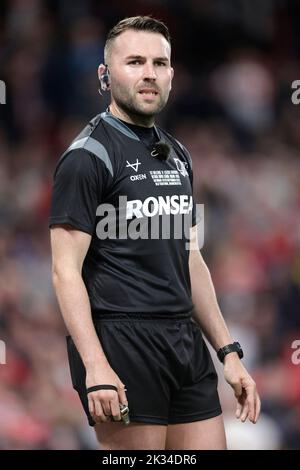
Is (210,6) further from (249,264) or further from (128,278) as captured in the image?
(128,278)

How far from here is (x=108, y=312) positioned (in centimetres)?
298

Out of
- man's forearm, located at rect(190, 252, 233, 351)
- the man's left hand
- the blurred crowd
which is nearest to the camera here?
the man's left hand

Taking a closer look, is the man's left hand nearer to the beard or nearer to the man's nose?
the beard

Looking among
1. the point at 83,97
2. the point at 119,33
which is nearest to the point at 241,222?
the point at 83,97

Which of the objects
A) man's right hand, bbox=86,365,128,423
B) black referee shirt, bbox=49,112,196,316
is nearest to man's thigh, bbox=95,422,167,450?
man's right hand, bbox=86,365,128,423

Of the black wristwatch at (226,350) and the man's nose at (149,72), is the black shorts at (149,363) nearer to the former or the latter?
the black wristwatch at (226,350)

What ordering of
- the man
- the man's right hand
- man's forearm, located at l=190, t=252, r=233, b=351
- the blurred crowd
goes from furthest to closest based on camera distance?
the blurred crowd → man's forearm, located at l=190, t=252, r=233, b=351 → the man → the man's right hand

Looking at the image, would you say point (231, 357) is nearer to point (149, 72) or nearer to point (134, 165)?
point (134, 165)

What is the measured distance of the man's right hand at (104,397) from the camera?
276cm

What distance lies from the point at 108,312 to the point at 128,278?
0.13 m

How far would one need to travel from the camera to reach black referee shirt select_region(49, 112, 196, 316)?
9.62 feet

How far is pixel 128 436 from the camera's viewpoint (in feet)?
9.58

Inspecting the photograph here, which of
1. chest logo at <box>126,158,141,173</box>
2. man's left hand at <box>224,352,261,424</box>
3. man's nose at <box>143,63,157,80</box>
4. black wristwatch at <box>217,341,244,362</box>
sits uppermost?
man's nose at <box>143,63,157,80</box>

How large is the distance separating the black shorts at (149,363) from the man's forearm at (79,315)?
13 cm
